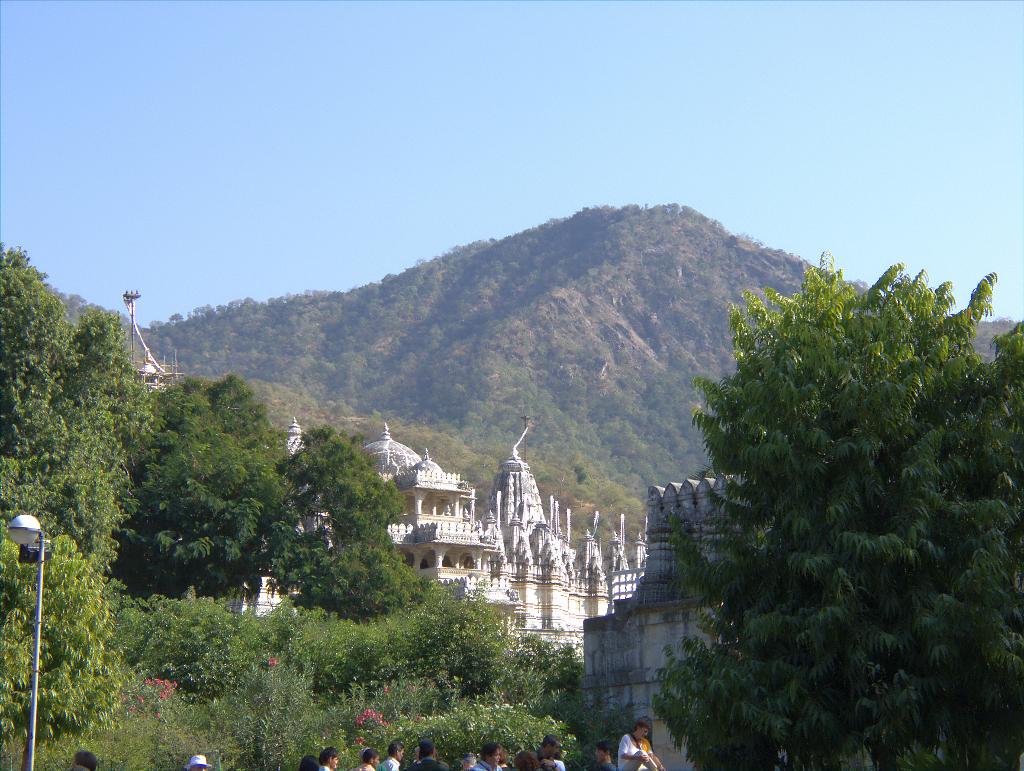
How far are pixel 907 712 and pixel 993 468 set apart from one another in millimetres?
2578

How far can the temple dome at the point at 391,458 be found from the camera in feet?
205

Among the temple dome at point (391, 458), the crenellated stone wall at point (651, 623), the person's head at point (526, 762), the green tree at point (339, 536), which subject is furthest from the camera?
the temple dome at point (391, 458)

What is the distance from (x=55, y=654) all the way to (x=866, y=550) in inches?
536

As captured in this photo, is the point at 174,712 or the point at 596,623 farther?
the point at 174,712

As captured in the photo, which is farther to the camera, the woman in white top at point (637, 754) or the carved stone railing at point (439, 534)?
the carved stone railing at point (439, 534)

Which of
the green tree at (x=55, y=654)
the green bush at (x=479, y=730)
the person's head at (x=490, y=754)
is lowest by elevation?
the person's head at (x=490, y=754)

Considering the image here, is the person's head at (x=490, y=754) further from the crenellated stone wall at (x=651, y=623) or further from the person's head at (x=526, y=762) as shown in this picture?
the crenellated stone wall at (x=651, y=623)

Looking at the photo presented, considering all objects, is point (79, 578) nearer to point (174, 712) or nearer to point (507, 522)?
point (174, 712)

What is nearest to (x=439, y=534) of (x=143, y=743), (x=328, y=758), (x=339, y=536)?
(x=339, y=536)

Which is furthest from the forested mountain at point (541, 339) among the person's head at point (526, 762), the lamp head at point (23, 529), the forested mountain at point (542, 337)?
the person's head at point (526, 762)

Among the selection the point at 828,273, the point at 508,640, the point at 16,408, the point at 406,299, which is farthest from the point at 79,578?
the point at 406,299

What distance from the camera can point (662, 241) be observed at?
590 feet

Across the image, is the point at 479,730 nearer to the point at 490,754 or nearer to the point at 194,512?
Answer: the point at 490,754

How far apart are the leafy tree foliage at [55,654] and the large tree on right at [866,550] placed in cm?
1081
